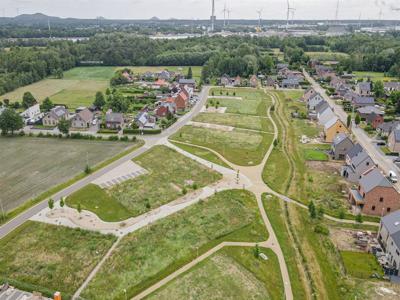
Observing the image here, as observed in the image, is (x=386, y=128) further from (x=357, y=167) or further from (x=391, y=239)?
(x=391, y=239)

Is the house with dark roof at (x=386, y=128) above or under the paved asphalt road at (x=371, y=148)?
above

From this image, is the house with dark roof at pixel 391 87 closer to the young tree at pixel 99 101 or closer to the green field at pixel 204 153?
the green field at pixel 204 153

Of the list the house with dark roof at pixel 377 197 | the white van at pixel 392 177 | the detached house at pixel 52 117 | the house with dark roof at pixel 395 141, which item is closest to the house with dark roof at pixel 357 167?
the white van at pixel 392 177

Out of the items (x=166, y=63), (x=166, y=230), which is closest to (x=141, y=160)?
(x=166, y=230)

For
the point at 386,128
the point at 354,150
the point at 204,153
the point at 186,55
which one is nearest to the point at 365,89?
the point at 386,128

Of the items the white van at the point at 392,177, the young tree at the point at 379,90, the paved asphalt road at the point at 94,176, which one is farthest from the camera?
the young tree at the point at 379,90

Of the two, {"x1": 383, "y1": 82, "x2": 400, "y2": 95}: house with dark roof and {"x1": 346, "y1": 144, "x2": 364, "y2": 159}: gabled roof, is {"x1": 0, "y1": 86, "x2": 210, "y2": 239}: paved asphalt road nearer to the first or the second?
{"x1": 346, "y1": 144, "x2": 364, "y2": 159}: gabled roof

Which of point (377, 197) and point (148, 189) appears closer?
point (377, 197)
